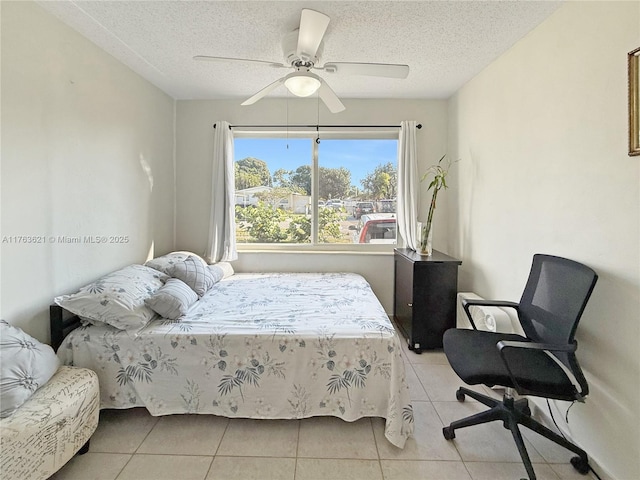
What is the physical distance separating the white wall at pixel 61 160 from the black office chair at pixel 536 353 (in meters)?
2.49

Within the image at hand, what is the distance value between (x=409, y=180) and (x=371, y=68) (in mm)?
1650

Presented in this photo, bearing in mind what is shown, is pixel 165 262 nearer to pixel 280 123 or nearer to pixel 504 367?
pixel 280 123

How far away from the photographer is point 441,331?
2.95m

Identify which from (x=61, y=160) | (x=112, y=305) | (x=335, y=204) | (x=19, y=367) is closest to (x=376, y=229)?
(x=335, y=204)

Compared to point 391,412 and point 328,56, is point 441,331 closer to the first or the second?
point 391,412

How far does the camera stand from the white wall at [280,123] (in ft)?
11.9

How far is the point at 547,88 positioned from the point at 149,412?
321 centimetres

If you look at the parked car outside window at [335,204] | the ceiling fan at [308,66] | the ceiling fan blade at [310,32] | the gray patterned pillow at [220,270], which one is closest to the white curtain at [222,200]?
the gray patterned pillow at [220,270]

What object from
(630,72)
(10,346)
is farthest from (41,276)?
(630,72)

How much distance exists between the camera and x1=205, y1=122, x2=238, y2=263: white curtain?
355 cm

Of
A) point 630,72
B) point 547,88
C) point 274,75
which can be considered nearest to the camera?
point 630,72

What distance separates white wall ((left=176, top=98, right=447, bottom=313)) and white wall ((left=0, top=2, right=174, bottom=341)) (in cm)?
65

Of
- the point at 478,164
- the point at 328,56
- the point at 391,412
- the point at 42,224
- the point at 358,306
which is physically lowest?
the point at 391,412

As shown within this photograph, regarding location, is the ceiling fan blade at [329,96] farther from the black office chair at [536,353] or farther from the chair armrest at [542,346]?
the chair armrest at [542,346]
